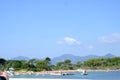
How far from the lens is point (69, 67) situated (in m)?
196

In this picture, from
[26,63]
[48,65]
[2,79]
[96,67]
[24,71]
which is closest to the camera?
[2,79]

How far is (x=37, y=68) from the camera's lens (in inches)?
6540

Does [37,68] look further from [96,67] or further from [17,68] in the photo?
[96,67]

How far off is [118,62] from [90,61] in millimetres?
15464

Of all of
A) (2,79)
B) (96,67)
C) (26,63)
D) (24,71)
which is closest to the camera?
(2,79)

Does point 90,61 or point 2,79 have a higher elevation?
point 90,61

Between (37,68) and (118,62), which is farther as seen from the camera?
(118,62)

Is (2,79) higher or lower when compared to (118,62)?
lower

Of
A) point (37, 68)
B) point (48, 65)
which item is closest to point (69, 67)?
point (48, 65)

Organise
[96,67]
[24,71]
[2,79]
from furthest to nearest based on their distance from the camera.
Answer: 1. [96,67]
2. [24,71]
3. [2,79]

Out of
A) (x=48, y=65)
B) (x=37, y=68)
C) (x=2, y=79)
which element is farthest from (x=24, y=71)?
(x=2, y=79)

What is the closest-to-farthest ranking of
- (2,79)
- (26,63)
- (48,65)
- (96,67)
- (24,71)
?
(2,79) < (24,71) < (26,63) < (48,65) < (96,67)

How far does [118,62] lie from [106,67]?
23.6 feet

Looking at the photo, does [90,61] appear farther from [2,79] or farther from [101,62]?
[2,79]
